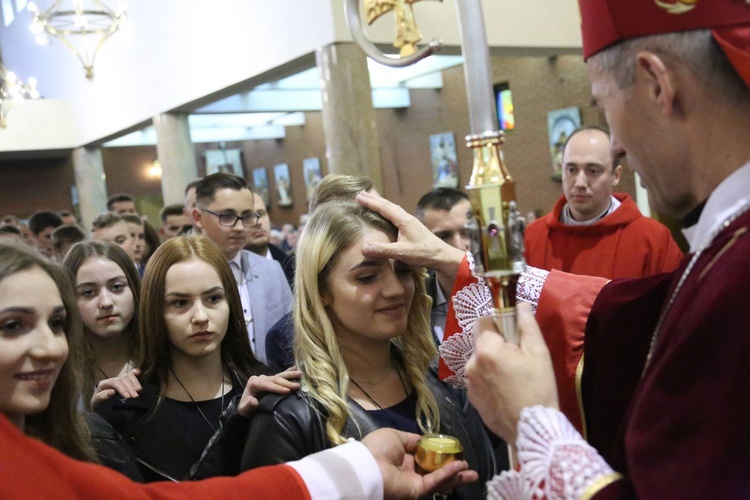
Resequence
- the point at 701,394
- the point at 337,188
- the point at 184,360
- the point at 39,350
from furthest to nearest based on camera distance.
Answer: the point at 337,188 < the point at 184,360 < the point at 39,350 < the point at 701,394

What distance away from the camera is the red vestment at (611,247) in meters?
4.21

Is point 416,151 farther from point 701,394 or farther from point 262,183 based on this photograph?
point 701,394

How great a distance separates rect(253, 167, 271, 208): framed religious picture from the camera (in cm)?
2017

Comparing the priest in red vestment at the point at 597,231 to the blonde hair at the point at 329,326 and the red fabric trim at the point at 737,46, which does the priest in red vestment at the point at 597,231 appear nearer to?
the blonde hair at the point at 329,326

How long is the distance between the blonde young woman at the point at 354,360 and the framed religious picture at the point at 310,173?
611 inches

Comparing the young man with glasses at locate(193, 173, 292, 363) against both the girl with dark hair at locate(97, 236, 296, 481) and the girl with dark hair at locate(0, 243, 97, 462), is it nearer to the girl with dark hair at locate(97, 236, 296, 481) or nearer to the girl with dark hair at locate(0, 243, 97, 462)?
the girl with dark hair at locate(97, 236, 296, 481)

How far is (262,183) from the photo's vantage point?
20.4 m

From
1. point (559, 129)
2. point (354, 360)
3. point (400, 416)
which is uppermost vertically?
point (559, 129)

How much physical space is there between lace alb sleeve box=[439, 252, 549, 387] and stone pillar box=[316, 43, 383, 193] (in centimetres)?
523

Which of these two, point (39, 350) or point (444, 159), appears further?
point (444, 159)

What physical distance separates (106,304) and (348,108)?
4301 millimetres

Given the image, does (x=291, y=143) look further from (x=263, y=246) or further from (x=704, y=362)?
(x=704, y=362)

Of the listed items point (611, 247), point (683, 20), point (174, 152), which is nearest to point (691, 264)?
point (683, 20)

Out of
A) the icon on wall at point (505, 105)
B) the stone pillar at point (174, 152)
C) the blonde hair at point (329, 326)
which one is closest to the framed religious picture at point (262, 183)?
the stone pillar at point (174, 152)
